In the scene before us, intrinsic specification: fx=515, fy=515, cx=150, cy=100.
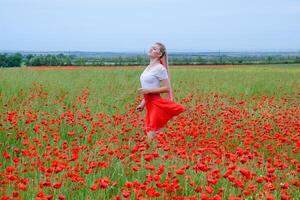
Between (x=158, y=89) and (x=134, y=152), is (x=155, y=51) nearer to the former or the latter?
(x=158, y=89)

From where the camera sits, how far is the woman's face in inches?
235

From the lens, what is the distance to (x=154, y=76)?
606 centimetres

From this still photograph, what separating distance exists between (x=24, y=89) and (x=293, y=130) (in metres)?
6.31

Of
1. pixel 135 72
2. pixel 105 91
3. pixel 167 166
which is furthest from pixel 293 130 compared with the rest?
pixel 135 72

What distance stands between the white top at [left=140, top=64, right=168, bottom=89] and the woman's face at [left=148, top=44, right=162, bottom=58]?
13 centimetres

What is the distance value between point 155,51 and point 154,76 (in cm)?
30

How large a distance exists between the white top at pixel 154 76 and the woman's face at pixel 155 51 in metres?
0.13

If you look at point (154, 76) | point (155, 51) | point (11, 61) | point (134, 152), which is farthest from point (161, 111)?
point (11, 61)

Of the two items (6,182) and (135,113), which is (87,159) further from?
(135,113)

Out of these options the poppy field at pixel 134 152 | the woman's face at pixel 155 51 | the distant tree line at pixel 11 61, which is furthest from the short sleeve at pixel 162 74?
the distant tree line at pixel 11 61

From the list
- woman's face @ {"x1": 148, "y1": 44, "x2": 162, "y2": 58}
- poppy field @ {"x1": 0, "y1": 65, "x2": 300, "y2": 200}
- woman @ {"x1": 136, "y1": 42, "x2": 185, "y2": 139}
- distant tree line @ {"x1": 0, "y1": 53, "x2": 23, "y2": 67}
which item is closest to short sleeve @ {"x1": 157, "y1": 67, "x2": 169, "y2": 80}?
woman @ {"x1": 136, "y1": 42, "x2": 185, "y2": 139}

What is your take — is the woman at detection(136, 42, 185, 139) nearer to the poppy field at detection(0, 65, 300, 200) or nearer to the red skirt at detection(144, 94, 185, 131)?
the red skirt at detection(144, 94, 185, 131)

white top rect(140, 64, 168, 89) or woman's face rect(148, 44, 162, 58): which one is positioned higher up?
woman's face rect(148, 44, 162, 58)

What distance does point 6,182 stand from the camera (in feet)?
11.9
